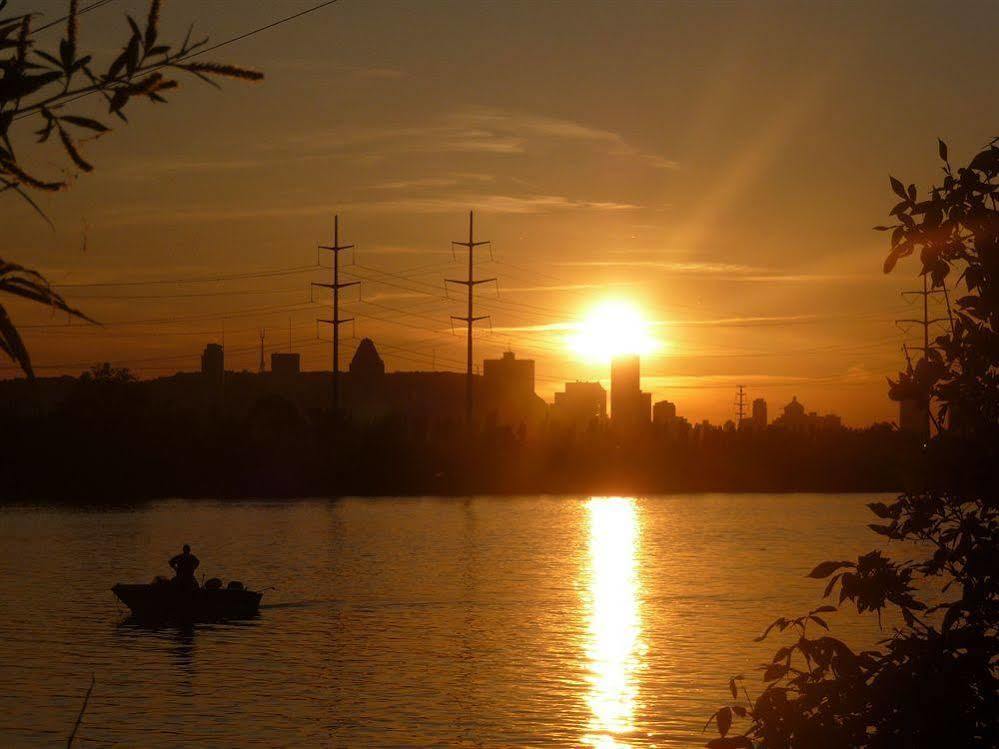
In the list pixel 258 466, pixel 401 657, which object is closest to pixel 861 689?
pixel 401 657

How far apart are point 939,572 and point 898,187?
2.66 metres

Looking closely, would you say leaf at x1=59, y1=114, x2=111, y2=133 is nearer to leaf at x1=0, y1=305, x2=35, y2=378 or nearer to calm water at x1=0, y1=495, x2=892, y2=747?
leaf at x1=0, y1=305, x2=35, y2=378

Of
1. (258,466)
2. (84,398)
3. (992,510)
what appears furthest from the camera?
(258,466)

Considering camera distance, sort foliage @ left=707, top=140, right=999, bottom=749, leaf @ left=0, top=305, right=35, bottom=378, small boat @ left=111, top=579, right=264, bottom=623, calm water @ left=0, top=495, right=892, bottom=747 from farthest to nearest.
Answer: small boat @ left=111, top=579, right=264, bottom=623
calm water @ left=0, top=495, right=892, bottom=747
foliage @ left=707, top=140, right=999, bottom=749
leaf @ left=0, top=305, right=35, bottom=378

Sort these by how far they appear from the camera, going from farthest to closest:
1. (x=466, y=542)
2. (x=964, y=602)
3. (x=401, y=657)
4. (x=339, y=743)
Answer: (x=466, y=542) → (x=401, y=657) → (x=339, y=743) → (x=964, y=602)

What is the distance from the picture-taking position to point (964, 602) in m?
8.12

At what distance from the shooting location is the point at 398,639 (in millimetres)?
66312

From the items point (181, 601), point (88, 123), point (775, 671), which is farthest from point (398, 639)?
point (88, 123)

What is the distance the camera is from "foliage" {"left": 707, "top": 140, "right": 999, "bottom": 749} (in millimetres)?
8109

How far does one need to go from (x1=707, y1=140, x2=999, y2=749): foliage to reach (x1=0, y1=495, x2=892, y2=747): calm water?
1308 inches

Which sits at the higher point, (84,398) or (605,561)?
(84,398)

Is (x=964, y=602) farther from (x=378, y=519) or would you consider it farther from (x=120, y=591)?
(x=378, y=519)

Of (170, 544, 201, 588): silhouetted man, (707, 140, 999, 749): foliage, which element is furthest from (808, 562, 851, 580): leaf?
(170, 544, 201, 588): silhouetted man

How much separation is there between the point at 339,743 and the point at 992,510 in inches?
1393
